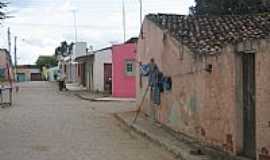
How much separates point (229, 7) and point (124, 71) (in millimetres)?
7993

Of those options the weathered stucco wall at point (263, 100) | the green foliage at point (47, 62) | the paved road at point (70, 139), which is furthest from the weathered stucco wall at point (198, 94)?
the green foliage at point (47, 62)

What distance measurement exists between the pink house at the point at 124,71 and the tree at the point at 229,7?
5.24 m

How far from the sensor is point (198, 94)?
13.4 metres

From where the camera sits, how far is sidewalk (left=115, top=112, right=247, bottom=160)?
11.2 meters

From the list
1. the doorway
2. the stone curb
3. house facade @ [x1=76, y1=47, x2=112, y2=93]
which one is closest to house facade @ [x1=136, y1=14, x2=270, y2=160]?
the stone curb

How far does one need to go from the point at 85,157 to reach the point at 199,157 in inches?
98.9

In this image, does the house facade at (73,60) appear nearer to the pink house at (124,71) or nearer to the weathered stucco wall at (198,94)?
the pink house at (124,71)

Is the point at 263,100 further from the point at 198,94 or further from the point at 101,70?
the point at 101,70

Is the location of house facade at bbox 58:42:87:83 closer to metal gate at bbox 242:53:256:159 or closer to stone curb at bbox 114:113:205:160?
stone curb at bbox 114:113:205:160

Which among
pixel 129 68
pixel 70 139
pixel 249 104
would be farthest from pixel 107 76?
pixel 249 104

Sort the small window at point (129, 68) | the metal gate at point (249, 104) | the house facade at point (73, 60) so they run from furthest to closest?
the house facade at point (73, 60), the small window at point (129, 68), the metal gate at point (249, 104)

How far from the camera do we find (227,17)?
1955 centimetres

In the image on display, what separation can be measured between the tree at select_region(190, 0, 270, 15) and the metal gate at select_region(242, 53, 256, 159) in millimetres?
23033

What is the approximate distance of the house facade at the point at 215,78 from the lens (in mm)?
9664
